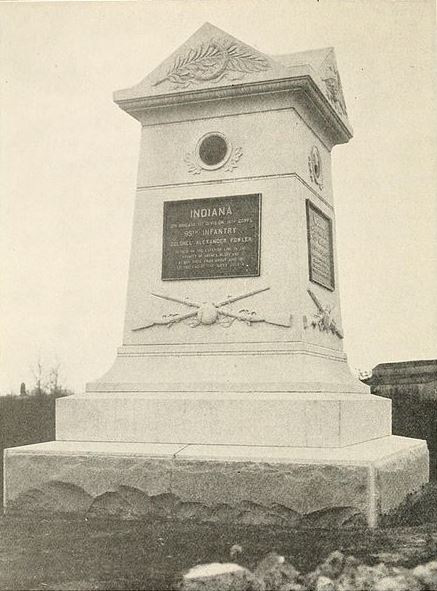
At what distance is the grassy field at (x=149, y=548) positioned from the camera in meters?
4.89

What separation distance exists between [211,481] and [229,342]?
54.3 inches

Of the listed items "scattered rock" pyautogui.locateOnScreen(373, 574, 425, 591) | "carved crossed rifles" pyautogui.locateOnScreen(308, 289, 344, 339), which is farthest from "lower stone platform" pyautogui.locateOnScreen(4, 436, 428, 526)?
"scattered rock" pyautogui.locateOnScreen(373, 574, 425, 591)

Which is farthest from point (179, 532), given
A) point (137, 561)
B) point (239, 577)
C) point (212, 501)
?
point (239, 577)

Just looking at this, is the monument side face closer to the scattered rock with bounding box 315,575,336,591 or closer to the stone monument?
the stone monument

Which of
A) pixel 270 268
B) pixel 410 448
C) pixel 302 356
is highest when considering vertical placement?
pixel 270 268

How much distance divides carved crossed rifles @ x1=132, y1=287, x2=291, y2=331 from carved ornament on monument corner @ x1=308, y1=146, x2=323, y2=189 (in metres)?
1.40

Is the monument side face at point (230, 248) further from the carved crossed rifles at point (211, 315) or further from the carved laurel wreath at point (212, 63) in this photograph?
the carved laurel wreath at point (212, 63)

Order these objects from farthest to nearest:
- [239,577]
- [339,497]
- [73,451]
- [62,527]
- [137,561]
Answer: [73,451] < [62,527] < [339,497] < [137,561] < [239,577]

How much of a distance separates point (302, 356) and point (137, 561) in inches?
94.9

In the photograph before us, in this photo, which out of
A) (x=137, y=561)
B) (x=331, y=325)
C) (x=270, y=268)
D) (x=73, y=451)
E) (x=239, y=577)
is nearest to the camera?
(x=239, y=577)

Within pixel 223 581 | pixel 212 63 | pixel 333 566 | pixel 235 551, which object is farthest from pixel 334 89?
pixel 223 581

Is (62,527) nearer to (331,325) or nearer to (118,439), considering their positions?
(118,439)

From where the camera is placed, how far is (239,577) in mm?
4332

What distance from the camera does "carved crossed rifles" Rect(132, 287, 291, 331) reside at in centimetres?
720
